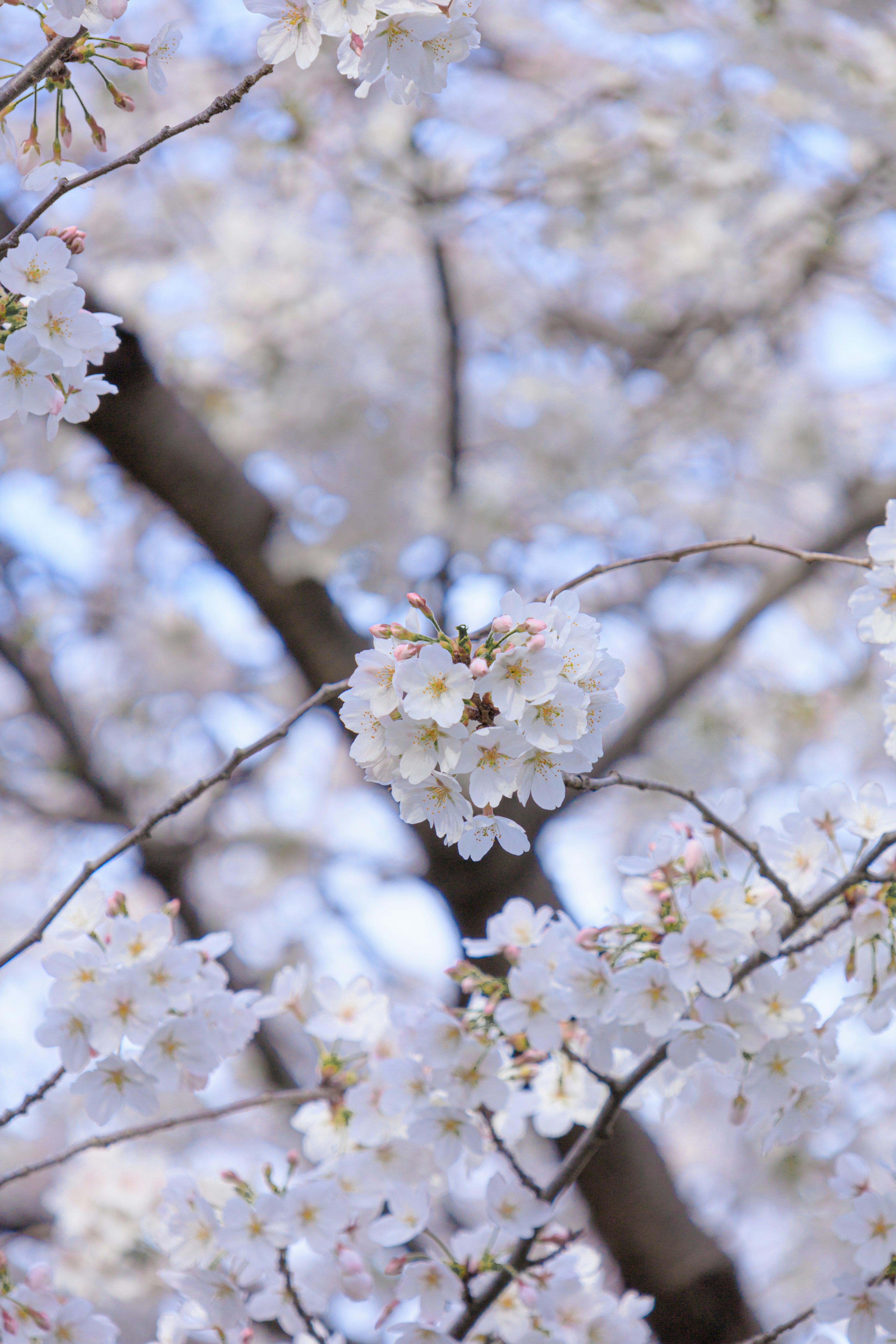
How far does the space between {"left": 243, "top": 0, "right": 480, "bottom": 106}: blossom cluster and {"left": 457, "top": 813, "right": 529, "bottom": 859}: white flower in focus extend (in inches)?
24.3

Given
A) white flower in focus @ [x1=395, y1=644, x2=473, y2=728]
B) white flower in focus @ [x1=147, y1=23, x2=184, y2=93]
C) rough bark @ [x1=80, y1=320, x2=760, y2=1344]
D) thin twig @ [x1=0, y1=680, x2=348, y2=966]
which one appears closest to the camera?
white flower in focus @ [x1=395, y1=644, x2=473, y2=728]

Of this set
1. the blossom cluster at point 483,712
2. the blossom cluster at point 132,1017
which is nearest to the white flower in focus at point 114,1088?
the blossom cluster at point 132,1017

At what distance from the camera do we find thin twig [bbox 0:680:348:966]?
1120 millimetres

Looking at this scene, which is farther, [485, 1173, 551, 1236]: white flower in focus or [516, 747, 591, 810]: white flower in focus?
[485, 1173, 551, 1236]: white flower in focus

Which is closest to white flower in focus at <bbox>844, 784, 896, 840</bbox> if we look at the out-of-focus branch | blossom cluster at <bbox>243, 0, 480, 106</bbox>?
blossom cluster at <bbox>243, 0, 480, 106</bbox>

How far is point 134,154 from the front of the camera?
0.94 meters

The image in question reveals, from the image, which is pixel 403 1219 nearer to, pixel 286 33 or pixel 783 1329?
pixel 783 1329

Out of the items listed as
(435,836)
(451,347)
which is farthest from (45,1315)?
(451,347)

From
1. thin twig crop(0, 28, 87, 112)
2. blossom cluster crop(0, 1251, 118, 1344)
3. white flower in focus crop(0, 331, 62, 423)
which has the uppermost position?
thin twig crop(0, 28, 87, 112)

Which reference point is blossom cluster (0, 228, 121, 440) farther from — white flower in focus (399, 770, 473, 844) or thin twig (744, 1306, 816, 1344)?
thin twig (744, 1306, 816, 1344)

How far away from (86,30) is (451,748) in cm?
70

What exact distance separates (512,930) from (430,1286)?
450 mm

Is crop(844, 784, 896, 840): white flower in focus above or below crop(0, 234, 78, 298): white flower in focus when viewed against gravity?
below

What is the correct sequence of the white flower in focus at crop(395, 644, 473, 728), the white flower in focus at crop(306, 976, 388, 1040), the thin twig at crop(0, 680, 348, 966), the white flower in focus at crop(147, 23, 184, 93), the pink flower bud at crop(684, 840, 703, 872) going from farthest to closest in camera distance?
the white flower in focus at crop(306, 976, 388, 1040) < the pink flower bud at crop(684, 840, 703, 872) < the thin twig at crop(0, 680, 348, 966) < the white flower in focus at crop(147, 23, 184, 93) < the white flower in focus at crop(395, 644, 473, 728)
